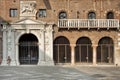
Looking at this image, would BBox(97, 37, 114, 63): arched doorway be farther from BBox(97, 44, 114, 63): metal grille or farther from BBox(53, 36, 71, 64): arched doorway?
BBox(53, 36, 71, 64): arched doorway

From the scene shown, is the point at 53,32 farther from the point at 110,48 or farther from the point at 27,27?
the point at 110,48

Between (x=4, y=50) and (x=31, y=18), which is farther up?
(x=31, y=18)

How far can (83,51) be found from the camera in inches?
1635

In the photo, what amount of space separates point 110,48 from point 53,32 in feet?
22.4

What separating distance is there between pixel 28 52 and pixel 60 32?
433cm

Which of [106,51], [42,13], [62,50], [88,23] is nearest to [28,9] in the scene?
[42,13]

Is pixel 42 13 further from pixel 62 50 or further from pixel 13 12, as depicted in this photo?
pixel 62 50

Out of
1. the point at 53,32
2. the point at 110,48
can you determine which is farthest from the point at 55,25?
the point at 110,48

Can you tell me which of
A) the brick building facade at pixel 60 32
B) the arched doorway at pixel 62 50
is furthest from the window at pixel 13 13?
the arched doorway at pixel 62 50

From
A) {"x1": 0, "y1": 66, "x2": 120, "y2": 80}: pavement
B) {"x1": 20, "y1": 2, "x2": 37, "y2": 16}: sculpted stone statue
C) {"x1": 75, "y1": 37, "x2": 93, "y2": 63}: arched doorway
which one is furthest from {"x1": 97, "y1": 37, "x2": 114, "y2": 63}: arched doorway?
{"x1": 0, "y1": 66, "x2": 120, "y2": 80}: pavement

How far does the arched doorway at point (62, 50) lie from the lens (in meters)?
41.3

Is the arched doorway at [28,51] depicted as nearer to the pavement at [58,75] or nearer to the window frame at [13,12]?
the window frame at [13,12]

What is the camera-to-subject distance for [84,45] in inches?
1636

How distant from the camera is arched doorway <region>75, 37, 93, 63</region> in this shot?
41438mm
